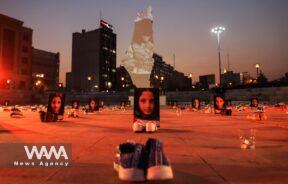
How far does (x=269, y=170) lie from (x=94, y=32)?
185534 millimetres

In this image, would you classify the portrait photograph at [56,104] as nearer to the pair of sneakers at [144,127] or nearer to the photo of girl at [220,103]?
the pair of sneakers at [144,127]

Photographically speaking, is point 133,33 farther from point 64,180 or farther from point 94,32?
point 94,32

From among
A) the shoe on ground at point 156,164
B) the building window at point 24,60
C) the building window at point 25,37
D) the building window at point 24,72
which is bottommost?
the shoe on ground at point 156,164

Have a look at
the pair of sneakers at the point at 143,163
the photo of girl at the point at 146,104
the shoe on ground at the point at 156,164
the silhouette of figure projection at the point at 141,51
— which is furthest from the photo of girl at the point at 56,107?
the silhouette of figure projection at the point at 141,51

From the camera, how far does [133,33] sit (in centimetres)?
5841

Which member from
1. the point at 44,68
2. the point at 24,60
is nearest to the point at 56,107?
the point at 24,60

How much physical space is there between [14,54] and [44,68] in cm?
5093

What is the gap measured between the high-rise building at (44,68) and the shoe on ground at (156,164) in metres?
150

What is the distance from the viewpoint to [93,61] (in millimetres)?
180750

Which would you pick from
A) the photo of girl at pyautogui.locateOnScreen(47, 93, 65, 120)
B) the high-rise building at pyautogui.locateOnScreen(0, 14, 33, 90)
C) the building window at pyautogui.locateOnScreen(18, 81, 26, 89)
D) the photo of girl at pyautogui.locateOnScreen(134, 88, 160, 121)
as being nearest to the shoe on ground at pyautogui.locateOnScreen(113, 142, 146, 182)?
the photo of girl at pyautogui.locateOnScreen(134, 88, 160, 121)

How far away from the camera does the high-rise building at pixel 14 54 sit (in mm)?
102125

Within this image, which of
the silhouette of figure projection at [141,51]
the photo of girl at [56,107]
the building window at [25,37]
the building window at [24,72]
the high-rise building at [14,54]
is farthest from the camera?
the building window at [25,37]

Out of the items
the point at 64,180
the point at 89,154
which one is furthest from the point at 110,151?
the point at 64,180

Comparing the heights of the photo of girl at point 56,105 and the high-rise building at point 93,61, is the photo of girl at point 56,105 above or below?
below
